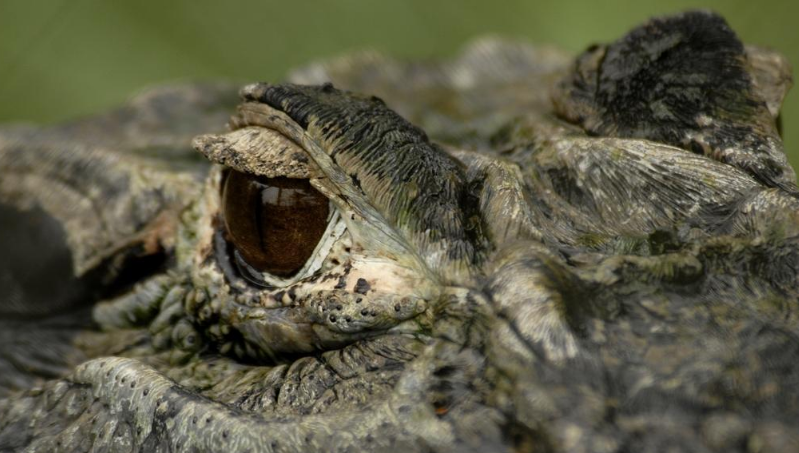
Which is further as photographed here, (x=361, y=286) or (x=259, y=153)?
(x=259, y=153)

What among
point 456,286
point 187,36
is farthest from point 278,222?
point 187,36

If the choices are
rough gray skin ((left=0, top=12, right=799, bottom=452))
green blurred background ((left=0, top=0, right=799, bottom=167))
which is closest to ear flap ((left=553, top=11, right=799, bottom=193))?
rough gray skin ((left=0, top=12, right=799, bottom=452))

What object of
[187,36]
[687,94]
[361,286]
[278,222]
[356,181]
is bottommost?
[361,286]

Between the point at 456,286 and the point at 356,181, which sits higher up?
the point at 356,181

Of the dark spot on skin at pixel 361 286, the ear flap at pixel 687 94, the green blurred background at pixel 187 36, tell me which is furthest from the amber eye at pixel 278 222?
the green blurred background at pixel 187 36

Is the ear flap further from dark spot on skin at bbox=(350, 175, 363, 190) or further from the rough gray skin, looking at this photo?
dark spot on skin at bbox=(350, 175, 363, 190)

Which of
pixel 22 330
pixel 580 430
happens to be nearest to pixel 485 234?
pixel 580 430

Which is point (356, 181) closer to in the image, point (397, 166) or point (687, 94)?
point (397, 166)
